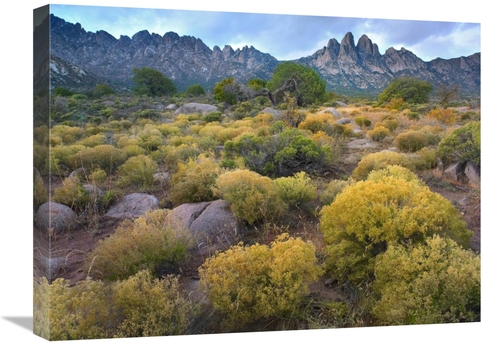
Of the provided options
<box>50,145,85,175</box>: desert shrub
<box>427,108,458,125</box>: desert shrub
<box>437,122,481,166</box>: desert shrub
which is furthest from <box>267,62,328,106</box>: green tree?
<box>50,145,85,175</box>: desert shrub

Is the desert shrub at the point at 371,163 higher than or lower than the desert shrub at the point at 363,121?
lower

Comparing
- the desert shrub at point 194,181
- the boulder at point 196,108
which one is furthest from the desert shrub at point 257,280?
the boulder at point 196,108

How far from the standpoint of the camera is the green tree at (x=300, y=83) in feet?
28.3

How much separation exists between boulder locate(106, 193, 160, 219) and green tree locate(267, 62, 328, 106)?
2401mm

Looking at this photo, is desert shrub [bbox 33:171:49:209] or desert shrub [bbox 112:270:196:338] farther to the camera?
desert shrub [bbox 33:171:49:209]

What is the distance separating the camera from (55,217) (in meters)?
6.93

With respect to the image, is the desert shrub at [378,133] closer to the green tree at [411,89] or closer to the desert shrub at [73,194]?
the green tree at [411,89]

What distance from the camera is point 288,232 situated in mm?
8070

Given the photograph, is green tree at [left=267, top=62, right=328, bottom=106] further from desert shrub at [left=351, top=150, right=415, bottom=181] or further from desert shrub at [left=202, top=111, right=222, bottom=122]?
desert shrub at [left=351, top=150, right=415, bottom=181]

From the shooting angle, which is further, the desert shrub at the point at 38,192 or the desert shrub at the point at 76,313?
the desert shrub at the point at 38,192

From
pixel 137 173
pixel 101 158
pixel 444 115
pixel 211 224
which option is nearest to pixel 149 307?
pixel 211 224

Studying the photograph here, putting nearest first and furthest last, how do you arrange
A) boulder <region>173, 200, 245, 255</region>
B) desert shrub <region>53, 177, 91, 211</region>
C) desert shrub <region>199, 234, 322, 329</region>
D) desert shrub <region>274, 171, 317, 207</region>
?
1. desert shrub <region>53, 177, 91, 211</region>
2. desert shrub <region>199, 234, 322, 329</region>
3. boulder <region>173, 200, 245, 255</region>
4. desert shrub <region>274, 171, 317, 207</region>

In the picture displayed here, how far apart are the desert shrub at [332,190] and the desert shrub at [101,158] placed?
278cm

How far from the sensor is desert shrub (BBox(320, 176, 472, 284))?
7.63m
